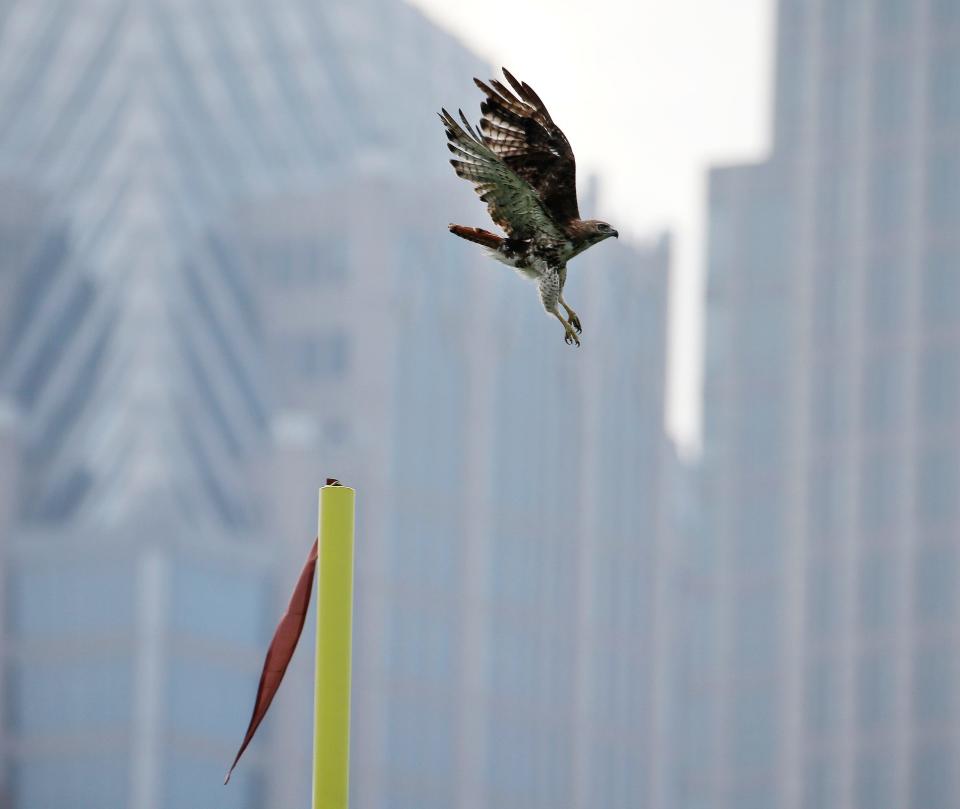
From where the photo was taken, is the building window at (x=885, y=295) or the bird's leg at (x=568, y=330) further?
the building window at (x=885, y=295)

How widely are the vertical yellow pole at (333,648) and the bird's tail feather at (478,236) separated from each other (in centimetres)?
193

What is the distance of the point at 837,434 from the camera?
174 metres

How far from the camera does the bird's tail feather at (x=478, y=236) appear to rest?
991 centimetres

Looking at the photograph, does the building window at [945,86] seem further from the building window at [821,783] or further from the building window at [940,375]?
the building window at [821,783]

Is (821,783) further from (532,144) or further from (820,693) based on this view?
(532,144)

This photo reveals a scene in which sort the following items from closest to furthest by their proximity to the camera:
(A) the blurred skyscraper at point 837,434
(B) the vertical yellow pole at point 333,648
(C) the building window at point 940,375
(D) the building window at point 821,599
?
(B) the vertical yellow pole at point 333,648, (A) the blurred skyscraper at point 837,434, (D) the building window at point 821,599, (C) the building window at point 940,375

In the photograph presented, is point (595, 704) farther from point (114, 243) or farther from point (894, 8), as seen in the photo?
point (894, 8)

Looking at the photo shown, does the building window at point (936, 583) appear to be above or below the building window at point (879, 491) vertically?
below

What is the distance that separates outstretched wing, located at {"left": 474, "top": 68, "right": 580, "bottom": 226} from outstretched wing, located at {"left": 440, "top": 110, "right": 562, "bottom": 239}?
0.04m

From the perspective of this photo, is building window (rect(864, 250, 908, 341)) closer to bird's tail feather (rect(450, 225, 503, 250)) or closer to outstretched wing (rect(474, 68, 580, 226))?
outstretched wing (rect(474, 68, 580, 226))

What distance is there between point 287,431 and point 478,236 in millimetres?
116628

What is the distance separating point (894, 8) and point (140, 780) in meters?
98.7

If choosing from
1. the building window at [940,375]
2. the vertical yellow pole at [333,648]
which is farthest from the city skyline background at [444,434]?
the vertical yellow pole at [333,648]

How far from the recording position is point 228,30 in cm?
15225
